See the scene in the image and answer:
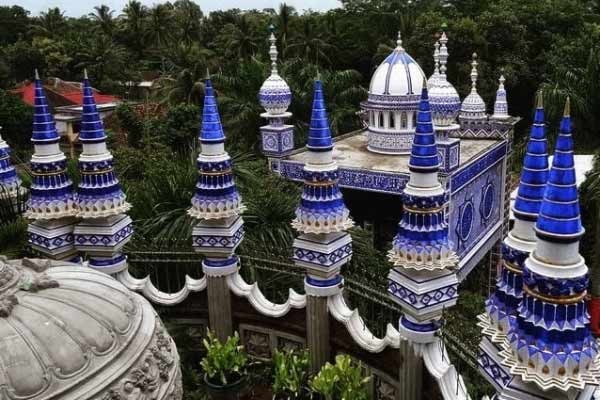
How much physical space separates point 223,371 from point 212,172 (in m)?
2.29

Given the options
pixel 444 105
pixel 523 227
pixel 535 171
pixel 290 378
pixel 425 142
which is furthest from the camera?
pixel 444 105

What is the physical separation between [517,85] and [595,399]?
993 inches

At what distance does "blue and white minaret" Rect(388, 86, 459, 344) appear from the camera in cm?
544

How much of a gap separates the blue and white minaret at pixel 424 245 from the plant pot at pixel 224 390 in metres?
2.05

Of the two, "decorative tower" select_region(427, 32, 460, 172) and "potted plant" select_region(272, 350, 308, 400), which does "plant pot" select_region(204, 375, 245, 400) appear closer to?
"potted plant" select_region(272, 350, 308, 400)

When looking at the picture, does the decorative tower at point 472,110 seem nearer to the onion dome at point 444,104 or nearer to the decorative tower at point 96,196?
the onion dome at point 444,104

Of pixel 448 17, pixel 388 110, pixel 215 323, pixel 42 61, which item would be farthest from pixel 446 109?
pixel 42 61

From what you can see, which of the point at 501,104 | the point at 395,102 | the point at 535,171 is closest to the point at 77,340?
the point at 535,171

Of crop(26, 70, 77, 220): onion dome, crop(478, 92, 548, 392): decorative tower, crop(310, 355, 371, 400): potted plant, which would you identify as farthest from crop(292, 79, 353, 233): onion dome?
crop(26, 70, 77, 220): onion dome

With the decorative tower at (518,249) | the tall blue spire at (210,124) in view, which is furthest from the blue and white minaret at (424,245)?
the tall blue spire at (210,124)

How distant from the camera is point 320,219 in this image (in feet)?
21.3

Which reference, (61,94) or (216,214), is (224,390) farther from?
(61,94)

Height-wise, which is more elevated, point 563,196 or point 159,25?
point 159,25

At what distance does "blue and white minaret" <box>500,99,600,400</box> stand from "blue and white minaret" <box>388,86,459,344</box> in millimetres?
1611
